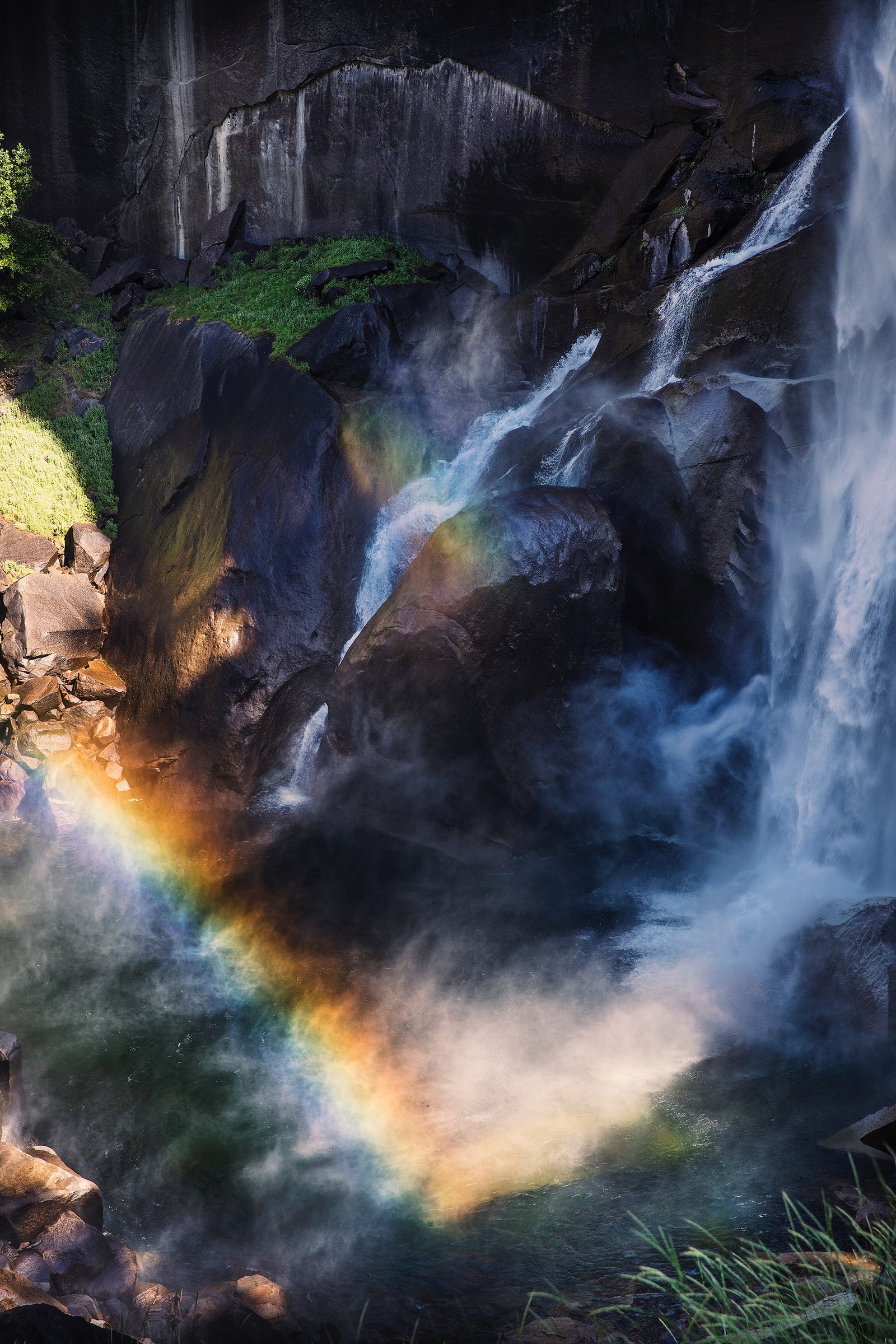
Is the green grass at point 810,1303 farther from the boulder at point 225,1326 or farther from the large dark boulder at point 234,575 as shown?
the large dark boulder at point 234,575

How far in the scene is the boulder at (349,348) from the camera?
1302 cm

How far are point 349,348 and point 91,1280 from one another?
11.4 meters

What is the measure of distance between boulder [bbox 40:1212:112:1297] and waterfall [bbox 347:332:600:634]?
7.43 metres

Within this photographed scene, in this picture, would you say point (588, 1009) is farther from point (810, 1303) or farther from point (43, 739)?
point (43, 739)

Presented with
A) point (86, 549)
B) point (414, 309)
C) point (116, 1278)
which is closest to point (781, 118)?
point (414, 309)

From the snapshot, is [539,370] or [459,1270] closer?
[459,1270]

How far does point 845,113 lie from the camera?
1051 cm

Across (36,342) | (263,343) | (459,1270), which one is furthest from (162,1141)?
(36,342)

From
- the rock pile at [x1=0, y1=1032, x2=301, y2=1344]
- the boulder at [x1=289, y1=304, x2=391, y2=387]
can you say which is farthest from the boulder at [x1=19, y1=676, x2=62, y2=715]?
the rock pile at [x1=0, y1=1032, x2=301, y2=1344]

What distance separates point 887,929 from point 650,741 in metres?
3.56

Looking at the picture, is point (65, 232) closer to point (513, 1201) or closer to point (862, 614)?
point (862, 614)

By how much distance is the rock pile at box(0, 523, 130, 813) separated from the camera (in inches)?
453

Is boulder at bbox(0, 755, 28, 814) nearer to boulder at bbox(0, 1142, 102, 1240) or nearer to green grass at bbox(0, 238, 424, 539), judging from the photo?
green grass at bbox(0, 238, 424, 539)

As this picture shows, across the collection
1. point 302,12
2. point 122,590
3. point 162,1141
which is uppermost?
point 302,12
